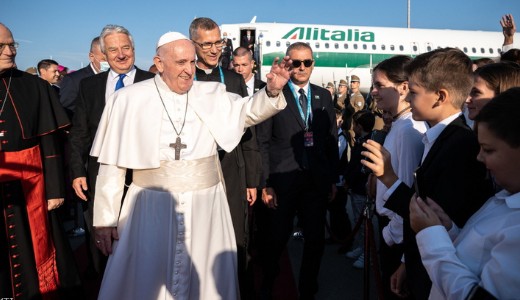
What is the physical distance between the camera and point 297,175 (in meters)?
3.87

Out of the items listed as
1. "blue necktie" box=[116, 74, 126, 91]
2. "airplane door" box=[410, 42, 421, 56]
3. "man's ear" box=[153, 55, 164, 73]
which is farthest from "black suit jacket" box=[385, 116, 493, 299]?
"airplane door" box=[410, 42, 421, 56]

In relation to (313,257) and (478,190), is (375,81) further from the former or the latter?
(313,257)

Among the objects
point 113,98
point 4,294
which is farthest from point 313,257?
point 4,294

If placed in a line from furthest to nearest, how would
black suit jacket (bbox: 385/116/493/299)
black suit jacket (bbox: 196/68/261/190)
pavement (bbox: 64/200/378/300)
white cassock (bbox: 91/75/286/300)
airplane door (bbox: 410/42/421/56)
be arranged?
airplane door (bbox: 410/42/421/56)
pavement (bbox: 64/200/378/300)
black suit jacket (bbox: 196/68/261/190)
white cassock (bbox: 91/75/286/300)
black suit jacket (bbox: 385/116/493/299)

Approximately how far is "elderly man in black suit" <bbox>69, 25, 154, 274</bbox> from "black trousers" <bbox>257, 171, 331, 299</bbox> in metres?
1.72

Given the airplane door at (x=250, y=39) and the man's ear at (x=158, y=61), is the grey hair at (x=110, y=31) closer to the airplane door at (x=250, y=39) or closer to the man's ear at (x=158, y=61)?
the man's ear at (x=158, y=61)

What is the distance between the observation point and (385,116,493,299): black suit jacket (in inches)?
73.7

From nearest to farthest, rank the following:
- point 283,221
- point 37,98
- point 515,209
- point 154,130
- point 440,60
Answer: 1. point 515,209
2. point 440,60
3. point 154,130
4. point 37,98
5. point 283,221

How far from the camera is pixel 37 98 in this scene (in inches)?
140

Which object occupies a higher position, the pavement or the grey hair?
the grey hair

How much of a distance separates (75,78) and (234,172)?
2770 millimetres

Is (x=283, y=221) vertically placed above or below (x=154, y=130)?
below

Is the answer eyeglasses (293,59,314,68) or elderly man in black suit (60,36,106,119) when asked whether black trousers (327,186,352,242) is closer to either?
eyeglasses (293,59,314,68)

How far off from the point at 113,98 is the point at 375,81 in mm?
1901
